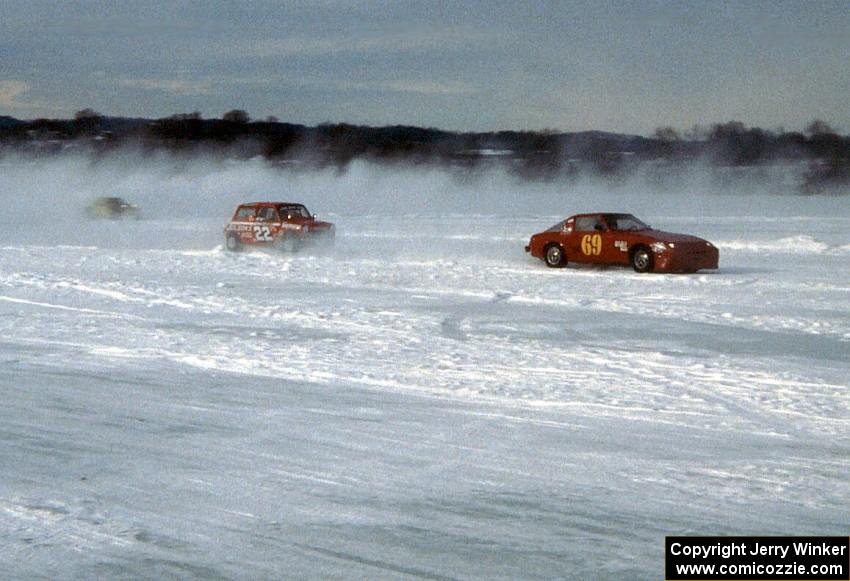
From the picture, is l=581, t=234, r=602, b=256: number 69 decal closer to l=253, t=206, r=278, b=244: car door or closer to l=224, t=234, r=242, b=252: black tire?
l=253, t=206, r=278, b=244: car door

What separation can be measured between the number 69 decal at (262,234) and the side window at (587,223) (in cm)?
899

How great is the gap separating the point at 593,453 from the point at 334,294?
37.8ft

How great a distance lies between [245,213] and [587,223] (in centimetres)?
1050

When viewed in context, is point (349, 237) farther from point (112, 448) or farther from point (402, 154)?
point (402, 154)

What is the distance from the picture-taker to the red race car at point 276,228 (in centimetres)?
2869

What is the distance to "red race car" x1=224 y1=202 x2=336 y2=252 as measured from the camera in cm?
2869

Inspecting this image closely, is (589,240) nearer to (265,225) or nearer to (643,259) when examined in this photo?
(643,259)

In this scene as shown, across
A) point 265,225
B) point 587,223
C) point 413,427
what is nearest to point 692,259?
point 587,223

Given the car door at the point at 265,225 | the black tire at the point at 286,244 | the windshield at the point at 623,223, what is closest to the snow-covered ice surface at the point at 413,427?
the windshield at the point at 623,223

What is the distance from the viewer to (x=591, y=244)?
930 inches

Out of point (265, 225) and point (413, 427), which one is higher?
point (265, 225)

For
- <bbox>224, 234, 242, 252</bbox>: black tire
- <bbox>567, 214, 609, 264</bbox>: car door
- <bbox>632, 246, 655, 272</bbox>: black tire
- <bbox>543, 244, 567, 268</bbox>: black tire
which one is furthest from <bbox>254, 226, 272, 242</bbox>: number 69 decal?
<bbox>632, 246, 655, 272</bbox>: black tire

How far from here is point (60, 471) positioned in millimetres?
7004

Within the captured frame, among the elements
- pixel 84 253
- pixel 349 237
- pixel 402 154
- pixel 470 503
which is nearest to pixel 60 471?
pixel 470 503
